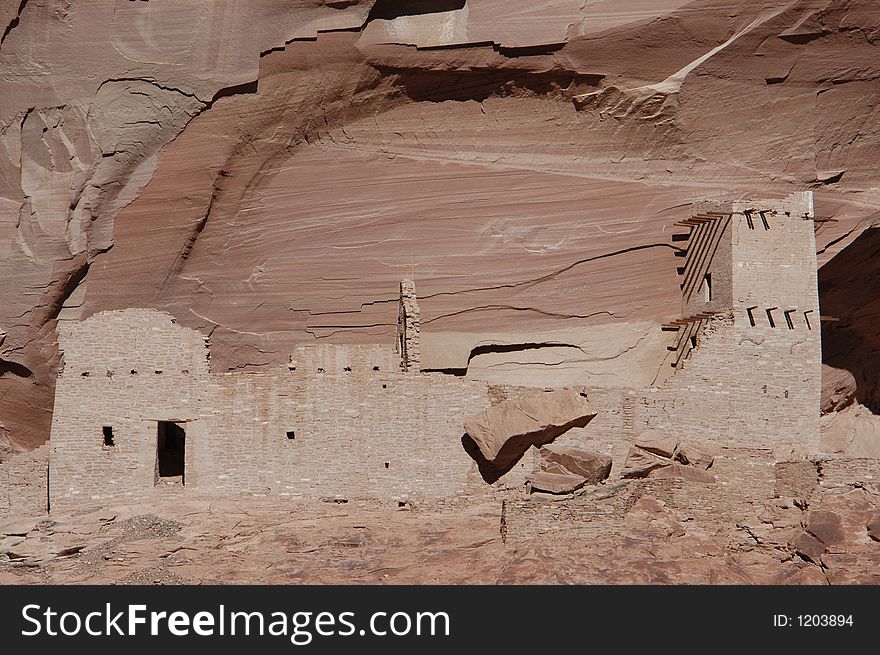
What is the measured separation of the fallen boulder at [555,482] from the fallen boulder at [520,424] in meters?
0.76

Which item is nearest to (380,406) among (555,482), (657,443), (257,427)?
(257,427)

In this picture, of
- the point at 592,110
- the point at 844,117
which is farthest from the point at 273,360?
the point at 844,117

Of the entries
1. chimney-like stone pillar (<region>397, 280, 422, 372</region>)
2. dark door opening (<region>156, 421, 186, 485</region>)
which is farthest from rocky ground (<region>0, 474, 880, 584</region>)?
chimney-like stone pillar (<region>397, 280, 422, 372</region>)

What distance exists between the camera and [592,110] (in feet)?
55.1

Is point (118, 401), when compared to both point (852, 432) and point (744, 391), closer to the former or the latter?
point (744, 391)

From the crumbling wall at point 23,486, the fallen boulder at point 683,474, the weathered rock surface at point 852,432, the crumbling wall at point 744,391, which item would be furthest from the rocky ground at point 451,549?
the weathered rock surface at point 852,432

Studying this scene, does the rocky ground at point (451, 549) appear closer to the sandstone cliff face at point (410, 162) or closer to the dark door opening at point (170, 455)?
the dark door opening at point (170, 455)

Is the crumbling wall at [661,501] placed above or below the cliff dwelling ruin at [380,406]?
below

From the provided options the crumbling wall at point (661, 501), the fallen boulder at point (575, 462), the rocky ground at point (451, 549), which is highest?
the fallen boulder at point (575, 462)

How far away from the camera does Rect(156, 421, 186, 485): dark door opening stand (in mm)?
16516

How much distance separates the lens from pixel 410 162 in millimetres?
17250

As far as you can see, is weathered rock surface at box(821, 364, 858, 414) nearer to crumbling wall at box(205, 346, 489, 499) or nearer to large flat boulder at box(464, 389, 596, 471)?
large flat boulder at box(464, 389, 596, 471)

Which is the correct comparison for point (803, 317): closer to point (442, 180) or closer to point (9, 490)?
point (442, 180)

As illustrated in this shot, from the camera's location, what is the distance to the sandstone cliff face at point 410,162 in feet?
52.6
